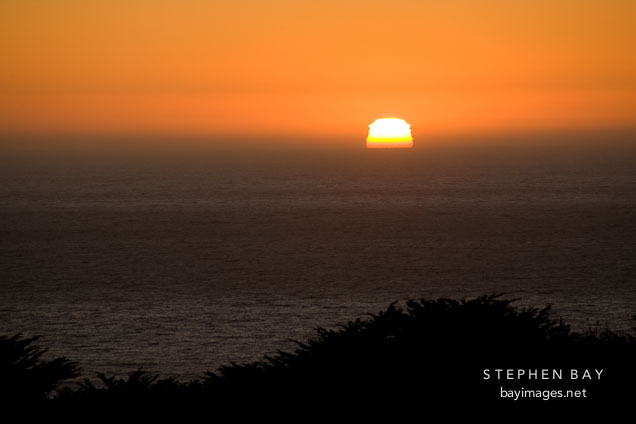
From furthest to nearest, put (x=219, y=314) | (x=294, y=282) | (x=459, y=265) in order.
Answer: (x=459, y=265) → (x=294, y=282) → (x=219, y=314)

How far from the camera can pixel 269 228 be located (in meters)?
135

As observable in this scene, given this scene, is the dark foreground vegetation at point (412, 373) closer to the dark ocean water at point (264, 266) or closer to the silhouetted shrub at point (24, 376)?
the silhouetted shrub at point (24, 376)

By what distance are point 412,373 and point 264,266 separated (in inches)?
3102

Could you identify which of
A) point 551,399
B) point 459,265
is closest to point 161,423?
point 551,399

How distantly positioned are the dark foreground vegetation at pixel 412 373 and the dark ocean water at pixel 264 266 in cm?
3209

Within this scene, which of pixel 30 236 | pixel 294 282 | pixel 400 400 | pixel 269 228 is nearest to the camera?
pixel 400 400

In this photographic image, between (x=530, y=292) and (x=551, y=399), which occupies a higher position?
(x=551, y=399)

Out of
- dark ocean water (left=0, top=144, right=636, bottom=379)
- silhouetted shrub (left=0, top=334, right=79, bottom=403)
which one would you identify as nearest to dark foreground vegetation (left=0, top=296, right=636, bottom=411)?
silhouetted shrub (left=0, top=334, right=79, bottom=403)

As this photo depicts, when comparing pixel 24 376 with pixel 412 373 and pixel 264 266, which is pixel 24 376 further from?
pixel 264 266

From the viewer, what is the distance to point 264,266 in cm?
9800

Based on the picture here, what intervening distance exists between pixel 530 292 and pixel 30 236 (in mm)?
67452

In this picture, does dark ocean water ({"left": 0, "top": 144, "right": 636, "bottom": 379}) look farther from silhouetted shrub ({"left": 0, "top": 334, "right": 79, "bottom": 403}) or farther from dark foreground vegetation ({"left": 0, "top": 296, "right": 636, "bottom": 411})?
dark foreground vegetation ({"left": 0, "top": 296, "right": 636, "bottom": 411})

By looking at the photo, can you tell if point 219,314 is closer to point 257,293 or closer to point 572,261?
point 257,293

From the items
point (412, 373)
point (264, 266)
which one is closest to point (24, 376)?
point (412, 373)
